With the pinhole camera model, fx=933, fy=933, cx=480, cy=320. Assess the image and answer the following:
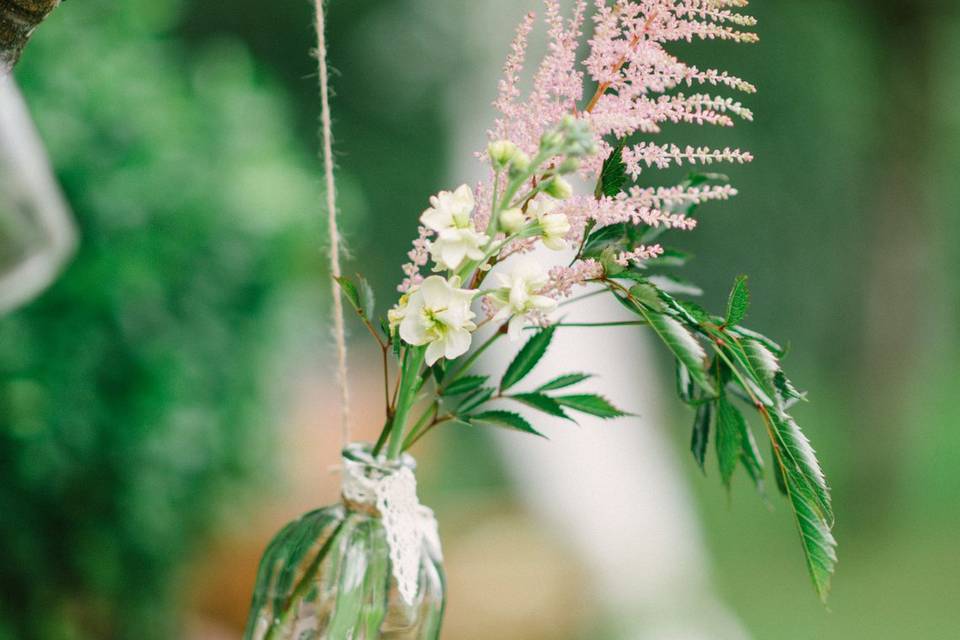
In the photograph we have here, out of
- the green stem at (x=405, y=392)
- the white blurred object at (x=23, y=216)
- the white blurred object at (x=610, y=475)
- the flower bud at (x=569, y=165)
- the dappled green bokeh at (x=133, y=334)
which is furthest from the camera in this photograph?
the white blurred object at (x=610, y=475)

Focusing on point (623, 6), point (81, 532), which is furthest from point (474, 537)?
point (623, 6)

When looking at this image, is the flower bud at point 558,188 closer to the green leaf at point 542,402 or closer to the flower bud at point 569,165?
the flower bud at point 569,165

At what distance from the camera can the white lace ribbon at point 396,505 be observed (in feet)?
2.61

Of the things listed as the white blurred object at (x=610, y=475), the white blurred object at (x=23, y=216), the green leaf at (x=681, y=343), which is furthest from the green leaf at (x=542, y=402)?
the white blurred object at (x=610, y=475)

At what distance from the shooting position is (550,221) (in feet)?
2.26

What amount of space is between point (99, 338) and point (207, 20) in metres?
4.43

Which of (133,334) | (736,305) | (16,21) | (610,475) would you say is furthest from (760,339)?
(610,475)

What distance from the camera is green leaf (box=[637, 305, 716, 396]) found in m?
0.67

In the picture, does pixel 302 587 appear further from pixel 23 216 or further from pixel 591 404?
pixel 23 216

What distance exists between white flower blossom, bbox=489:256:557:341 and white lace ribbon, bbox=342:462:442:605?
0.19 m

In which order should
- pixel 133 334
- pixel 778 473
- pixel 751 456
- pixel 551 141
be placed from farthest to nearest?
1. pixel 133 334
2. pixel 751 456
3. pixel 778 473
4. pixel 551 141

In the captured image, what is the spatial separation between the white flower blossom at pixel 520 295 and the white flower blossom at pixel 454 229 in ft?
0.10

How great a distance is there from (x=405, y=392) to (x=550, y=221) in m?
0.19

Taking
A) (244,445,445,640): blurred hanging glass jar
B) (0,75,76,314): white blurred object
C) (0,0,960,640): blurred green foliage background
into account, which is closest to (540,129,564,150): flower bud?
(244,445,445,640): blurred hanging glass jar
